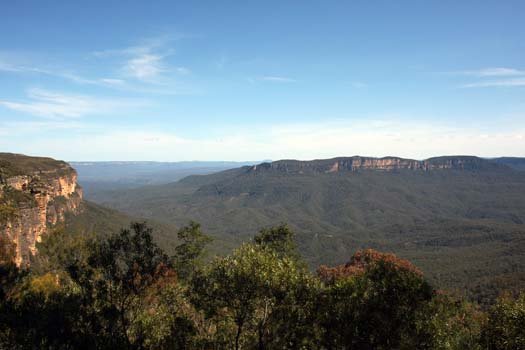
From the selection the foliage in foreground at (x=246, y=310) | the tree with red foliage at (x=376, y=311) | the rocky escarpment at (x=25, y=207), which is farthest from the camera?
the rocky escarpment at (x=25, y=207)

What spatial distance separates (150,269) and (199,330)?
6.49 m

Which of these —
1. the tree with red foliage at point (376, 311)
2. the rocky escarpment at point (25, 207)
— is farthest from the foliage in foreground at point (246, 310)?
the rocky escarpment at point (25, 207)

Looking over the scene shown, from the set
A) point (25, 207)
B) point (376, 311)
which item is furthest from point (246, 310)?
point (25, 207)

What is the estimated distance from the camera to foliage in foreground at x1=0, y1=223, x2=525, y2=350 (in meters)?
16.2

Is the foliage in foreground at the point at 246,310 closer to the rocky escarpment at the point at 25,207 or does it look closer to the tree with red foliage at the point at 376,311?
the tree with red foliage at the point at 376,311

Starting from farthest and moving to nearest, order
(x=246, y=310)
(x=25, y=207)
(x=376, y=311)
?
(x=25, y=207) < (x=246, y=310) < (x=376, y=311)

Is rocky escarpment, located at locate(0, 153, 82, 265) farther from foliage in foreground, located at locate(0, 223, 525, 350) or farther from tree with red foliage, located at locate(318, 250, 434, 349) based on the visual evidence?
tree with red foliage, located at locate(318, 250, 434, 349)

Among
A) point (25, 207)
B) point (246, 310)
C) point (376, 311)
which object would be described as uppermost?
point (376, 311)

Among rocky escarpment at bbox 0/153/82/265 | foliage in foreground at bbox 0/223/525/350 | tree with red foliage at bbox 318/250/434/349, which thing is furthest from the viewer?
rocky escarpment at bbox 0/153/82/265

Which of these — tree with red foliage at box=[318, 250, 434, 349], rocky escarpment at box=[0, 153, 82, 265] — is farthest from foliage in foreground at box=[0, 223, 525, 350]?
rocky escarpment at box=[0, 153, 82, 265]

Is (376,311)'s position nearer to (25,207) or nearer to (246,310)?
(246,310)

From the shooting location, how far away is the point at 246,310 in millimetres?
17297

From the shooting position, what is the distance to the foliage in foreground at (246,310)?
1619 centimetres

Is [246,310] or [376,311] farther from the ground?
[376,311]
